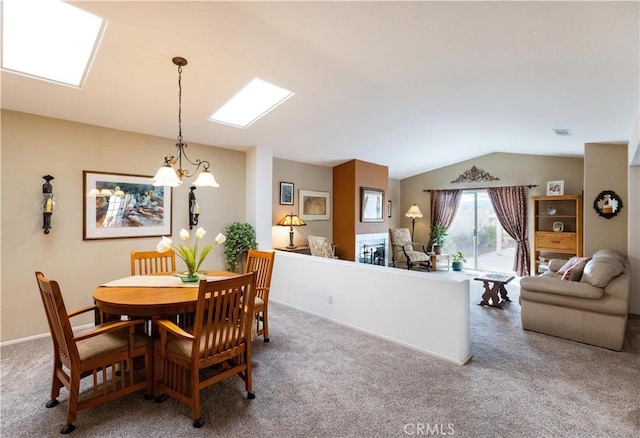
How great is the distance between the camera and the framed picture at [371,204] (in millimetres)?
6645

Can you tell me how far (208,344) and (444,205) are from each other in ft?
23.4

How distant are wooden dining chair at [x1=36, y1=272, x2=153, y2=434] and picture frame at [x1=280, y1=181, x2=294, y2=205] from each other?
3770 millimetres

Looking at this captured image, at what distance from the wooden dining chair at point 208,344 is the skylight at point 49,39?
2244mm

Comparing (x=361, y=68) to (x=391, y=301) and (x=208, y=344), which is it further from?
(x=208, y=344)

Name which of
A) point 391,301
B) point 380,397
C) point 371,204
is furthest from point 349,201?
point 380,397

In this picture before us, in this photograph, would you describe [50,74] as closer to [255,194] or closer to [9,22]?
[9,22]

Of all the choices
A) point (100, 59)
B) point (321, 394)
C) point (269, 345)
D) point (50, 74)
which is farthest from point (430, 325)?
point (50, 74)

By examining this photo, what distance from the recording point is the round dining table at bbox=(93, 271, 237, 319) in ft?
7.21

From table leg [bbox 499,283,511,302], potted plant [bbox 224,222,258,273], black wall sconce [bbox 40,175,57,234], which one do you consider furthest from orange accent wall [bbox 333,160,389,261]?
black wall sconce [bbox 40,175,57,234]

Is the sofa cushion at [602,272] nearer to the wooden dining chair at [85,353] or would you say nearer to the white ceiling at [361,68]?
the white ceiling at [361,68]

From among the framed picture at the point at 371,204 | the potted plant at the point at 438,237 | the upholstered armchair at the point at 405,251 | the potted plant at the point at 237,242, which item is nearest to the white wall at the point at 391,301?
the potted plant at the point at 237,242

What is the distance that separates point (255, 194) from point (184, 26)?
2.89 metres

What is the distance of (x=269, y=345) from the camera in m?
3.23

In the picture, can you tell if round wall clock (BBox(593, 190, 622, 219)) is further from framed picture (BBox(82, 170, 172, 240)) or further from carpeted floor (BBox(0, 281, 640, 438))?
framed picture (BBox(82, 170, 172, 240))
